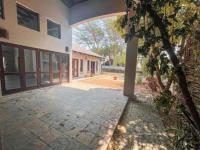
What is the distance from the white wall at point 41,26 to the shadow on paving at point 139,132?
→ 539 centimetres

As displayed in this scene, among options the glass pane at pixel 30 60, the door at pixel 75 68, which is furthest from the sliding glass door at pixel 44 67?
the door at pixel 75 68

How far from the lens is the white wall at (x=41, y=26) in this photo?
515cm

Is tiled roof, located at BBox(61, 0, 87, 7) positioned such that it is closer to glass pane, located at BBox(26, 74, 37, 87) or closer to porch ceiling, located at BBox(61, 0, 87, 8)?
porch ceiling, located at BBox(61, 0, 87, 8)

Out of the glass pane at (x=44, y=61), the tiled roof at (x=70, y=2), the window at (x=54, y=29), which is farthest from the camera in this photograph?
the tiled roof at (x=70, y=2)

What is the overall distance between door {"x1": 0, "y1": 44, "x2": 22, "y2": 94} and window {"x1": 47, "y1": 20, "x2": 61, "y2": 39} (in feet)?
8.09

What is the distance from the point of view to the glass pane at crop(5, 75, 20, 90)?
207 inches

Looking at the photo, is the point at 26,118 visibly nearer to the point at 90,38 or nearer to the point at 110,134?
the point at 110,134

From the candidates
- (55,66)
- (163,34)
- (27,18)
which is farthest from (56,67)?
(163,34)

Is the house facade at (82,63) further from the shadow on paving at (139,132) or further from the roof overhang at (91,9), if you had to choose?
the shadow on paving at (139,132)

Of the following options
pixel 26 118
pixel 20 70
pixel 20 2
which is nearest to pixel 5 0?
pixel 20 2

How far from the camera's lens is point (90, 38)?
25.5m

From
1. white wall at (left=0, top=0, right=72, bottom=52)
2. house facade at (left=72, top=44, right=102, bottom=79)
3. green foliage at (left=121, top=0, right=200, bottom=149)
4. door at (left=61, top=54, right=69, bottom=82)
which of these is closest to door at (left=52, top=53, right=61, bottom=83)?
door at (left=61, top=54, right=69, bottom=82)

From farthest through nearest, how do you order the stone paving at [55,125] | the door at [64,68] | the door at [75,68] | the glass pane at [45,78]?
the door at [75,68], the door at [64,68], the glass pane at [45,78], the stone paving at [55,125]

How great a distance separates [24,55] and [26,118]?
3.64 metres
